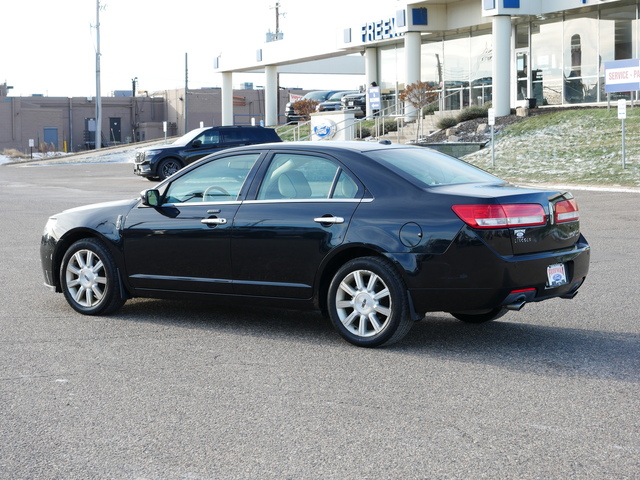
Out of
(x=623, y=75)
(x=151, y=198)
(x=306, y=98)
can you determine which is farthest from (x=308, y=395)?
(x=306, y=98)

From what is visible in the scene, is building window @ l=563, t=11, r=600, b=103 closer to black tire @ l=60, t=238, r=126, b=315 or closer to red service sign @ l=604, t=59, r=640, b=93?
red service sign @ l=604, t=59, r=640, b=93

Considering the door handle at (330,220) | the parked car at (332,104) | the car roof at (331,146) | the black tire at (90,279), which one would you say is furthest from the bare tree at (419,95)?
the door handle at (330,220)

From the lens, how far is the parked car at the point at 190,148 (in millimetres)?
29391

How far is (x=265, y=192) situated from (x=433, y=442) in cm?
328

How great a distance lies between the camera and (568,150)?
29750 mm

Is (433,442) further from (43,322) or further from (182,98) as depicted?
(182,98)

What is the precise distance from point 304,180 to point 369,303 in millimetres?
1181

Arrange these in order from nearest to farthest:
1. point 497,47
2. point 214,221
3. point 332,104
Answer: point 214,221 → point 497,47 → point 332,104

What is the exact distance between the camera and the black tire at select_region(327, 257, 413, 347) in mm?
6766

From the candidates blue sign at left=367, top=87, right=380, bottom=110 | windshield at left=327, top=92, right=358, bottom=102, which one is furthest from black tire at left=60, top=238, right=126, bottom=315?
windshield at left=327, top=92, right=358, bottom=102

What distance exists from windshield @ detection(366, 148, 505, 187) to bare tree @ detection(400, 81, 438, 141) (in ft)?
108

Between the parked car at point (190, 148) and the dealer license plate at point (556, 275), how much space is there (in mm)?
23149

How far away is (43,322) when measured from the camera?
805cm

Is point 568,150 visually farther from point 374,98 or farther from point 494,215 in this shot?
point 494,215
